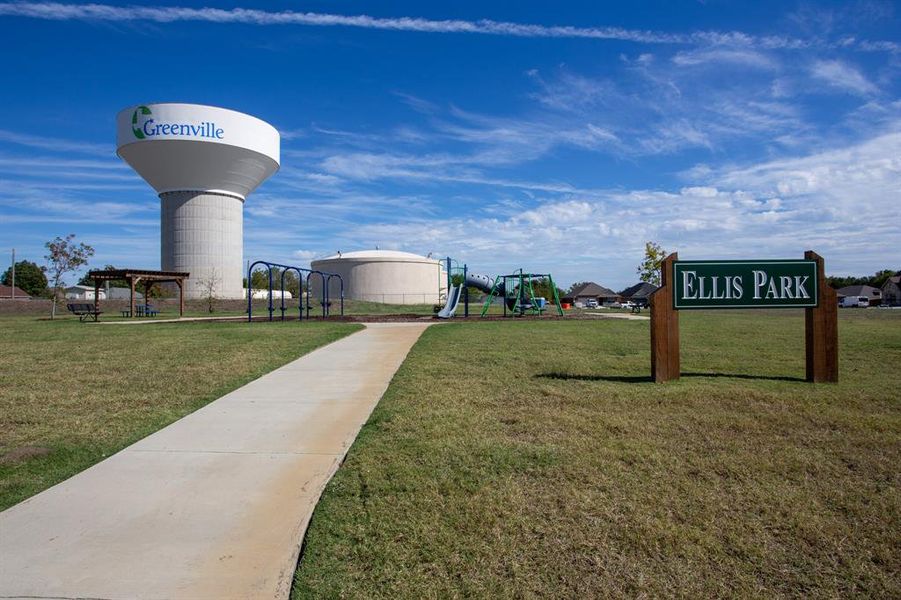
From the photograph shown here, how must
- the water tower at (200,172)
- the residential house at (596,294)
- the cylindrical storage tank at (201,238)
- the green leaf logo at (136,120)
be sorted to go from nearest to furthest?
→ the green leaf logo at (136,120), the water tower at (200,172), the cylindrical storage tank at (201,238), the residential house at (596,294)

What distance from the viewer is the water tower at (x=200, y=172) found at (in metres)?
51.8

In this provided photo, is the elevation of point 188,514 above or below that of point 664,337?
below

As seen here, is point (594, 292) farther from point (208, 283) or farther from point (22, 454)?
point (22, 454)

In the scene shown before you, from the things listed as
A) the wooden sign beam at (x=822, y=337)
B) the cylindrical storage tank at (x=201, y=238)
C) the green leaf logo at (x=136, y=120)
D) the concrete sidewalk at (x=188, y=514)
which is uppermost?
the green leaf logo at (x=136, y=120)

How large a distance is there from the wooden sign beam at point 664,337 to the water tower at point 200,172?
167ft

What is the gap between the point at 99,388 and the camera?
8422mm

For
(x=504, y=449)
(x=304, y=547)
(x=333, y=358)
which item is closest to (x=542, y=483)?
(x=504, y=449)

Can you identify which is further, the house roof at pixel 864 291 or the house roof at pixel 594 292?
the house roof at pixel 594 292

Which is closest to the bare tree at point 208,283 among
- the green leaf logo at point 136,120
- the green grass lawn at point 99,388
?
the green leaf logo at point 136,120

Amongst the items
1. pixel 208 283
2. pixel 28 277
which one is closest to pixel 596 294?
pixel 208 283

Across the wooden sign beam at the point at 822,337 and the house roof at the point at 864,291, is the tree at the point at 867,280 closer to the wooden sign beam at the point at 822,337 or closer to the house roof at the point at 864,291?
the house roof at the point at 864,291

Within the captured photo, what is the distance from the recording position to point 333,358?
11664 millimetres

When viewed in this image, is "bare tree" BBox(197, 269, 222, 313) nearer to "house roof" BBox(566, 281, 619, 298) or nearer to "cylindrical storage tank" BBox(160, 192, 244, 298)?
"cylindrical storage tank" BBox(160, 192, 244, 298)

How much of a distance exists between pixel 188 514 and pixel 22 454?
7.49 feet
